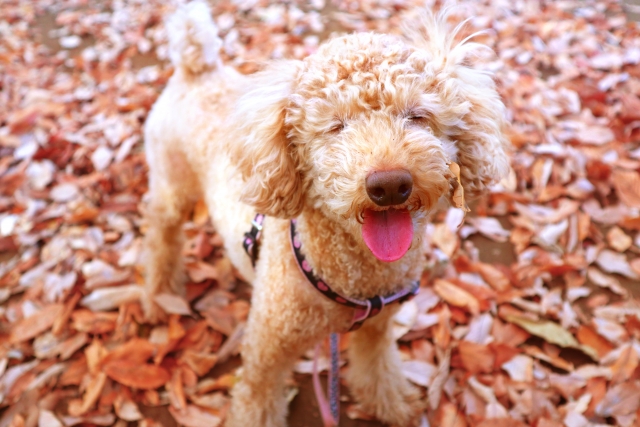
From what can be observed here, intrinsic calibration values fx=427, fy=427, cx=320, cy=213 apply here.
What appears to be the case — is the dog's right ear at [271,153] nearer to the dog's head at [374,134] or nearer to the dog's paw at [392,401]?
the dog's head at [374,134]

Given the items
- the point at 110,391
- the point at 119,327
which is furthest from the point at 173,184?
the point at 110,391

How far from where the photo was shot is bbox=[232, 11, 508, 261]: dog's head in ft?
3.36

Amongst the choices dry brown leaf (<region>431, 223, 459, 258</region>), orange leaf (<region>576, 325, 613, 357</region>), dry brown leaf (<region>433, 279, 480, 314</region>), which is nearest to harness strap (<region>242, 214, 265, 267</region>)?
dry brown leaf (<region>433, 279, 480, 314</region>)

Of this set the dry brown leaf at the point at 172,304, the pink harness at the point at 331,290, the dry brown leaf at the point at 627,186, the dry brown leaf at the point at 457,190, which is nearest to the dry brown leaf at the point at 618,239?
the dry brown leaf at the point at 627,186

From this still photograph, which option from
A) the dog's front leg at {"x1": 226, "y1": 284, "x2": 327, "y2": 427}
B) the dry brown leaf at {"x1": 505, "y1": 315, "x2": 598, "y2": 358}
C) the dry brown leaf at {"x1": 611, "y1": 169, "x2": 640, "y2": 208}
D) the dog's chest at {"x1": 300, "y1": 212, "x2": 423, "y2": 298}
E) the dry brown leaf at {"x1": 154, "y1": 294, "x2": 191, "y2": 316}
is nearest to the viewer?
the dog's chest at {"x1": 300, "y1": 212, "x2": 423, "y2": 298}

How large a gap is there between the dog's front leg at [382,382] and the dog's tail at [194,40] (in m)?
1.32

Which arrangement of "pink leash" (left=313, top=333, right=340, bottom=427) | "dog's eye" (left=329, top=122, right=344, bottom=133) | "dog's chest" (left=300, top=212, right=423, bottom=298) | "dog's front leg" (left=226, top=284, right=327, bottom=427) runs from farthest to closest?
"pink leash" (left=313, top=333, right=340, bottom=427), "dog's front leg" (left=226, top=284, right=327, bottom=427), "dog's chest" (left=300, top=212, right=423, bottom=298), "dog's eye" (left=329, top=122, right=344, bottom=133)

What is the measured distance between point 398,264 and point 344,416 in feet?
3.14

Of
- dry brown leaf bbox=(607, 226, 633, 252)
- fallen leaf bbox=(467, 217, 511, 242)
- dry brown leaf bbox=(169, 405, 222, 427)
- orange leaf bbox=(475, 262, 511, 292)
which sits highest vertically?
dry brown leaf bbox=(607, 226, 633, 252)

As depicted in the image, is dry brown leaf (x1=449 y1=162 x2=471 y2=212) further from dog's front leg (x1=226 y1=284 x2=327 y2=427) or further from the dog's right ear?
dog's front leg (x1=226 y1=284 x2=327 y2=427)

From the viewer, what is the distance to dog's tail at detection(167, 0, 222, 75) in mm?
1801

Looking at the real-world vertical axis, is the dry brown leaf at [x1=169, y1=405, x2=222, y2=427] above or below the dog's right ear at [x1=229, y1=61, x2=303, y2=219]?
below

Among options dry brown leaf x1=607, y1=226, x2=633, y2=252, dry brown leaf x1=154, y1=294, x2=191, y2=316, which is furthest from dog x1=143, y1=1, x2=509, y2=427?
dry brown leaf x1=607, y1=226, x2=633, y2=252

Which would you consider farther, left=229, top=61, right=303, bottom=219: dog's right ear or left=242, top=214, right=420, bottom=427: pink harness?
left=242, top=214, right=420, bottom=427: pink harness
